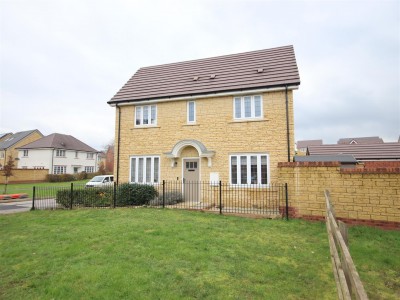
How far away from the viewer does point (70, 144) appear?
4578 cm

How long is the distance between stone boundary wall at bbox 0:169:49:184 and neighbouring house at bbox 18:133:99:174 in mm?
3580

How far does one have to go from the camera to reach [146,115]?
51.4ft

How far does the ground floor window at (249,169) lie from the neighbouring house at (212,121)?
0.05 metres

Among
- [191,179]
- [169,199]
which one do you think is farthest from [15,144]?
[169,199]

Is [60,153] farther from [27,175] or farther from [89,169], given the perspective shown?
[89,169]

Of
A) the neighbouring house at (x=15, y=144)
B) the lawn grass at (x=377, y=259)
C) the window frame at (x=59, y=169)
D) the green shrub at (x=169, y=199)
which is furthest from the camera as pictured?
the neighbouring house at (x=15, y=144)

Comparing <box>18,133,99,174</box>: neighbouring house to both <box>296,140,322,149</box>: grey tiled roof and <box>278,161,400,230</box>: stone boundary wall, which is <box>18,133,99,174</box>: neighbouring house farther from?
<box>296,140,322,149</box>: grey tiled roof

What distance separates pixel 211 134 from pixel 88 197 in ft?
24.8

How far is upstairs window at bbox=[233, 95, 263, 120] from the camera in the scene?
518 inches

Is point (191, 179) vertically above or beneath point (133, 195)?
above

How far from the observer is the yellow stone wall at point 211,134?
1262 centimetres

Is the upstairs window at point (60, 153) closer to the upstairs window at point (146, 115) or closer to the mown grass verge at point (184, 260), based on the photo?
the upstairs window at point (146, 115)

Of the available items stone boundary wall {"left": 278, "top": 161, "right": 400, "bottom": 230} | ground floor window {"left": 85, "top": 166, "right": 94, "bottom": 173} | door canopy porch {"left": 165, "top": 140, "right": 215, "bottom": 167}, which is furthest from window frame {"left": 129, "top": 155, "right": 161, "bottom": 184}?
ground floor window {"left": 85, "top": 166, "right": 94, "bottom": 173}

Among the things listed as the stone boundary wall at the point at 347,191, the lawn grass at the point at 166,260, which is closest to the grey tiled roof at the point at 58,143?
the lawn grass at the point at 166,260
